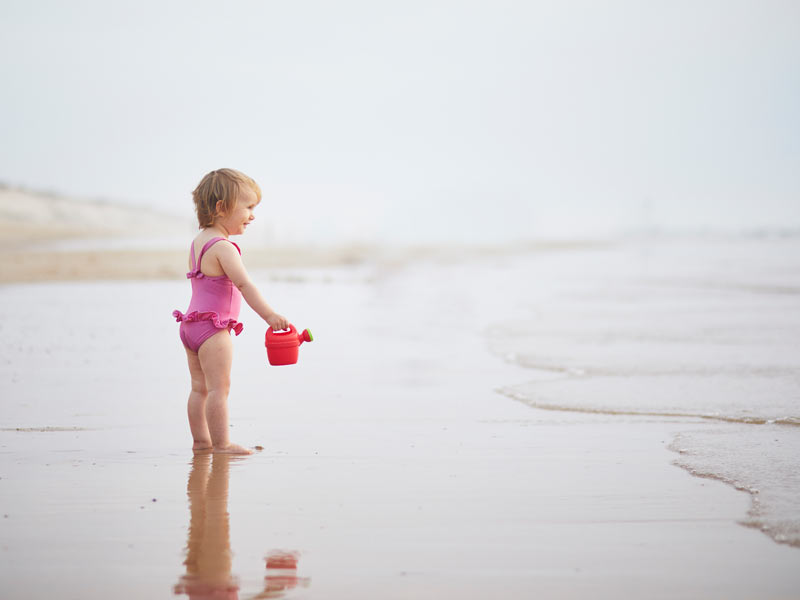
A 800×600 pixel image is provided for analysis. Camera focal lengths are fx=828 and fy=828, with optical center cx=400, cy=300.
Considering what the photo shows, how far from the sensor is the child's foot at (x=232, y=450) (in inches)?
135

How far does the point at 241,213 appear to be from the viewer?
11.8 ft

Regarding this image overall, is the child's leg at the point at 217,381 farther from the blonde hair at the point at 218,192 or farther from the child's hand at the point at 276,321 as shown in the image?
the blonde hair at the point at 218,192

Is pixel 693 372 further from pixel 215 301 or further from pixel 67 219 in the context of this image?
pixel 67 219

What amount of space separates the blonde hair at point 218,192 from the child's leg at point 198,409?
616 mm

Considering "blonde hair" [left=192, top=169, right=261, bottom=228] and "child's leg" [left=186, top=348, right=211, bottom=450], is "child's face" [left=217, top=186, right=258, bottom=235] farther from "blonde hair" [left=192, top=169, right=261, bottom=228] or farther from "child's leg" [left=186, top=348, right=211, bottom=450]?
"child's leg" [left=186, top=348, right=211, bottom=450]

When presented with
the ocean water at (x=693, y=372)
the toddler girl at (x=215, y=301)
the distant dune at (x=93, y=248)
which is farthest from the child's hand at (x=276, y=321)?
the distant dune at (x=93, y=248)

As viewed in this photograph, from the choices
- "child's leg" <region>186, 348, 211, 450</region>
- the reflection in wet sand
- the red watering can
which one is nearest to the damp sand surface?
the reflection in wet sand

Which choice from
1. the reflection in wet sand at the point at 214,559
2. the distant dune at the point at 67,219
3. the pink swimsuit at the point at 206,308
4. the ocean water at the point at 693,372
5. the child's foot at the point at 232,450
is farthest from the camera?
the distant dune at the point at 67,219

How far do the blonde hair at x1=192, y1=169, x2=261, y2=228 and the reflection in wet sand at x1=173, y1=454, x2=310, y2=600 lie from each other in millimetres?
1199

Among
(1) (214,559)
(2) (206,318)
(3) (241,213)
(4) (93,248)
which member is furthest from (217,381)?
(4) (93,248)

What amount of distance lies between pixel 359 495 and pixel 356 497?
3 cm

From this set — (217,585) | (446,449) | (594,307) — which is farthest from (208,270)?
(594,307)

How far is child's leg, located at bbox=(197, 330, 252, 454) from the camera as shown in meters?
3.50

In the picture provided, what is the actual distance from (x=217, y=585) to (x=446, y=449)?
153cm
